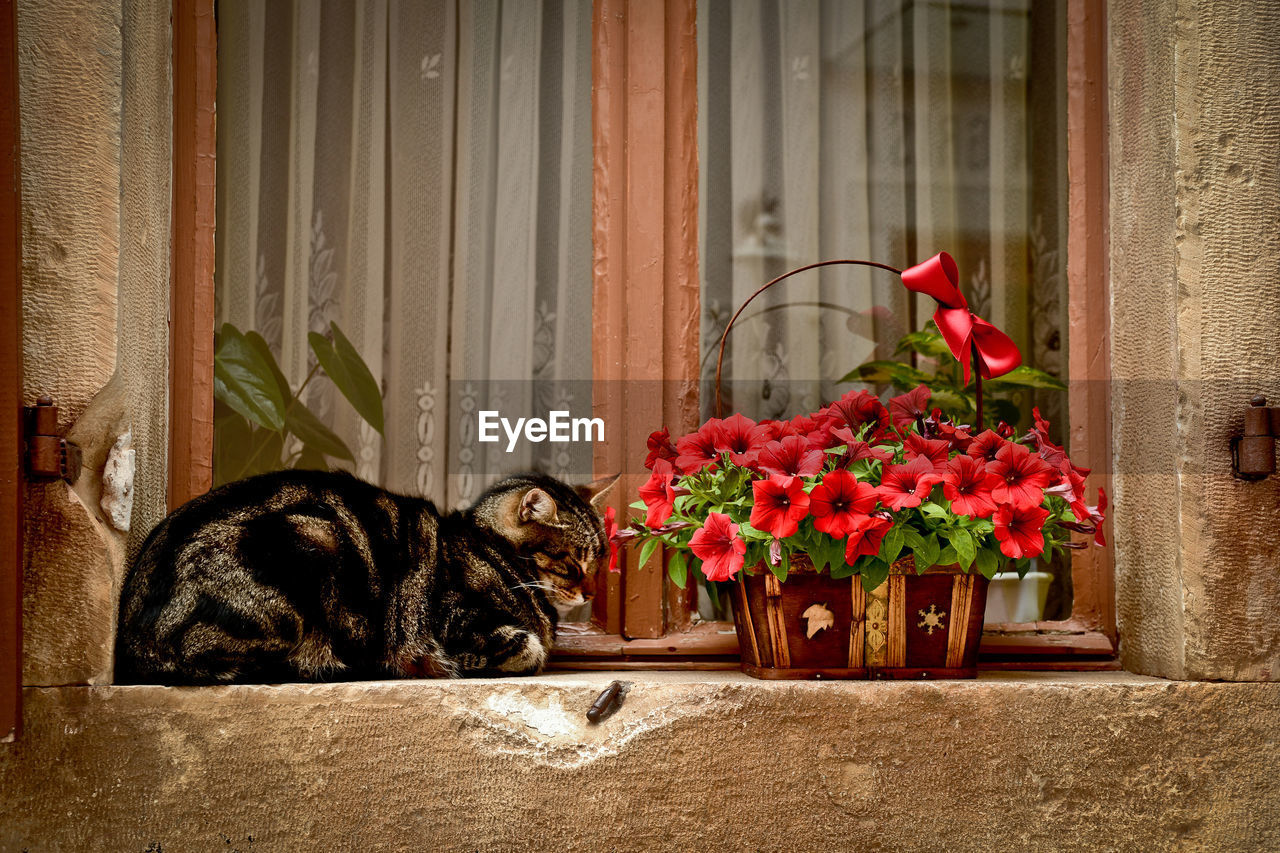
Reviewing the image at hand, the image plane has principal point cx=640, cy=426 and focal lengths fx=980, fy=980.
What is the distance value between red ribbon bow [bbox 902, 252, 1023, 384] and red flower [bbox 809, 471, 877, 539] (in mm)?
415

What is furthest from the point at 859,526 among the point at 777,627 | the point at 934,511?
the point at 777,627

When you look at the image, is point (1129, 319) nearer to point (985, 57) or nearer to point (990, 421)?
point (990, 421)

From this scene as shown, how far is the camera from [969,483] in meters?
1.73

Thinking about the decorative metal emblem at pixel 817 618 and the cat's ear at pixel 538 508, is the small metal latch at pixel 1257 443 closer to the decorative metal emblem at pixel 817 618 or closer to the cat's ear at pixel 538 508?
the decorative metal emblem at pixel 817 618

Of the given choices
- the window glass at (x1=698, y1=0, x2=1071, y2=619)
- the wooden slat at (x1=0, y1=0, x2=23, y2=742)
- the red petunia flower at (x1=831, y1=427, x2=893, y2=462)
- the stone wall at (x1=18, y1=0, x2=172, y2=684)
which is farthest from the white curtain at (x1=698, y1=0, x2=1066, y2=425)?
the wooden slat at (x1=0, y1=0, x2=23, y2=742)

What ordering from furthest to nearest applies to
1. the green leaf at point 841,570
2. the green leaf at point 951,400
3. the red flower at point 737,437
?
the green leaf at point 951,400 < the red flower at point 737,437 < the green leaf at point 841,570

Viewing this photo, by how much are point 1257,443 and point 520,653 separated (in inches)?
57.5

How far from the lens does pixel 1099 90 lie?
2209 mm

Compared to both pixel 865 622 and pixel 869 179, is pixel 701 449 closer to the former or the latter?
pixel 865 622

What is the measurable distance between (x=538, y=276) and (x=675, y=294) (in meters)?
0.35

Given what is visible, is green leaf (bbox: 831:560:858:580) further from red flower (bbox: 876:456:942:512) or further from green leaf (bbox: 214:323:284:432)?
green leaf (bbox: 214:323:284:432)

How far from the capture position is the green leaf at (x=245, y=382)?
7.23 ft

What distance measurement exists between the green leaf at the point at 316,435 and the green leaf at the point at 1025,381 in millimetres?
1516

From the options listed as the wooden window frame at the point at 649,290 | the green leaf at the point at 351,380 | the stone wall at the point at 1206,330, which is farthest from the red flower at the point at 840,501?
the green leaf at the point at 351,380
